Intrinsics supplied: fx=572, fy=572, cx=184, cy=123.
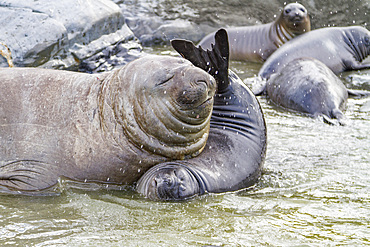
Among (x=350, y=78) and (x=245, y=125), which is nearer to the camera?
(x=245, y=125)

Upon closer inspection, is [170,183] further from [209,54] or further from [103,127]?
[209,54]

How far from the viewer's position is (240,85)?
17.2 feet

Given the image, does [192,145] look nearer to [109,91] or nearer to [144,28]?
[109,91]

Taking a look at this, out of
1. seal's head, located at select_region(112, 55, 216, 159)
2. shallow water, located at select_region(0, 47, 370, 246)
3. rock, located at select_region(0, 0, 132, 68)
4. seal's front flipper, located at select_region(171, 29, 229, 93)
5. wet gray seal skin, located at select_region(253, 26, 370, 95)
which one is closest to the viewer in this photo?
shallow water, located at select_region(0, 47, 370, 246)

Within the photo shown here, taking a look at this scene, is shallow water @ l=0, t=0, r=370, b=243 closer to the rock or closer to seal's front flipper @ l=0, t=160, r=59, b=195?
seal's front flipper @ l=0, t=160, r=59, b=195

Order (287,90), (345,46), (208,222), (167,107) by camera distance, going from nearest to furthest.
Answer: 1. (208,222)
2. (167,107)
3. (287,90)
4. (345,46)

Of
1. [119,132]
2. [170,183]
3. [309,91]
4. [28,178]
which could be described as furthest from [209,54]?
[309,91]

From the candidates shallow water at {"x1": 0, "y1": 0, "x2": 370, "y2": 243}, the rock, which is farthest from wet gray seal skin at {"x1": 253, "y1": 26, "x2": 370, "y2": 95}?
shallow water at {"x1": 0, "y1": 0, "x2": 370, "y2": 243}

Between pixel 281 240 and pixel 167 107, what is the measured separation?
4.61ft

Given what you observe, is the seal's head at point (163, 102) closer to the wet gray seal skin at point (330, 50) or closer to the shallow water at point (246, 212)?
the shallow water at point (246, 212)

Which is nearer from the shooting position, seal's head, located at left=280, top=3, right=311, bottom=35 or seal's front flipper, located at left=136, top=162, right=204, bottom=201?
seal's front flipper, located at left=136, top=162, right=204, bottom=201

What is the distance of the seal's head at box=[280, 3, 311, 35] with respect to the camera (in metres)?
11.1

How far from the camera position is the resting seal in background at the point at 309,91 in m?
7.40

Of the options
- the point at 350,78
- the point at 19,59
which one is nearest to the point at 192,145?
the point at 19,59
